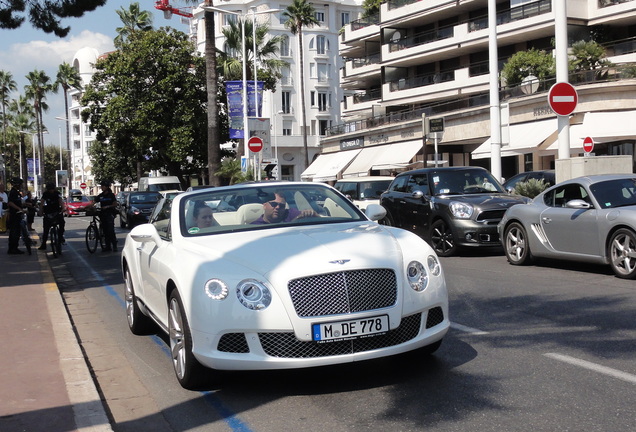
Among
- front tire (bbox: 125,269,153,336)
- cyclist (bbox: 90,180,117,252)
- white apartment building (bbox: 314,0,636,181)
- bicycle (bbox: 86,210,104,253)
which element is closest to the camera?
front tire (bbox: 125,269,153,336)

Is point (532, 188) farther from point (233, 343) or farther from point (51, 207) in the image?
point (233, 343)

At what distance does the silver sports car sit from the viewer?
10117 millimetres

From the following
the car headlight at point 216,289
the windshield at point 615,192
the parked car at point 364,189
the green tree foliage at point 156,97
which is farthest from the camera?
the green tree foliage at point 156,97

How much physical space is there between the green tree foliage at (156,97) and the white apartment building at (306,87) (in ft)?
102

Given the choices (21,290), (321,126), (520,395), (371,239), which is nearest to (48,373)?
(371,239)

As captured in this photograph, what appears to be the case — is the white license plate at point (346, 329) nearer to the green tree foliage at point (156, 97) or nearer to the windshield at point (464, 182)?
the windshield at point (464, 182)

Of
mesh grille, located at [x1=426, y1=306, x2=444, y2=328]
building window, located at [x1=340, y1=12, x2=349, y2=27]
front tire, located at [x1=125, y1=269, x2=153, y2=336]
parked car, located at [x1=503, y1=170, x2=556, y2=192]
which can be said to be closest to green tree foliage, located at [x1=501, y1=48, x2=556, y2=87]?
parked car, located at [x1=503, y1=170, x2=556, y2=192]

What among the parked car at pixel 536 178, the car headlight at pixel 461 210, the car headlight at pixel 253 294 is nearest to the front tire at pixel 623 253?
the car headlight at pixel 461 210

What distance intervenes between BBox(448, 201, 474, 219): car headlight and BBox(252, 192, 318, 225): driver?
7975mm

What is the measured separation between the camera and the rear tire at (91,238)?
19109mm

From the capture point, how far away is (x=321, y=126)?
80750 millimetres

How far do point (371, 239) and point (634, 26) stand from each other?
1502 inches

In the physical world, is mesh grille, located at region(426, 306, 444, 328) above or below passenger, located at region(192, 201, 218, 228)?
below

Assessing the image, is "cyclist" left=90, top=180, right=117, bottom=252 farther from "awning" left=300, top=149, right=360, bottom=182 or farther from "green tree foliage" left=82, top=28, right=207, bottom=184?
"awning" left=300, top=149, right=360, bottom=182
